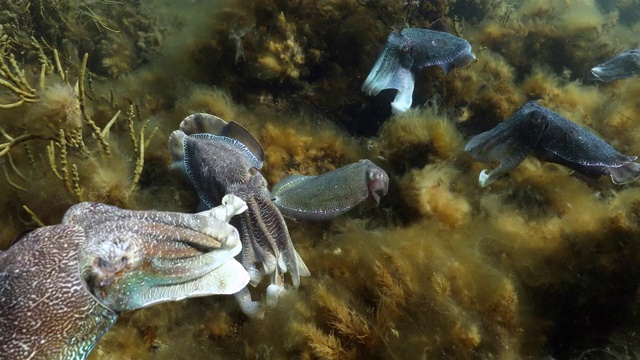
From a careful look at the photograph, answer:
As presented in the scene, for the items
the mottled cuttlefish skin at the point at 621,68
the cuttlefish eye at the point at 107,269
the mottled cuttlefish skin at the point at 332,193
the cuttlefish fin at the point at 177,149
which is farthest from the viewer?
the mottled cuttlefish skin at the point at 621,68

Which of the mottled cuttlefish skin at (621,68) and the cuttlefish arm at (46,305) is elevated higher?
the cuttlefish arm at (46,305)

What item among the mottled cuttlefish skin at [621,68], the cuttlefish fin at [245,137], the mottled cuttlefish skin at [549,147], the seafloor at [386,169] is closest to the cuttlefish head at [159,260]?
the seafloor at [386,169]

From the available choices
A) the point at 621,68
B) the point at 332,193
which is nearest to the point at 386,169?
the point at 332,193

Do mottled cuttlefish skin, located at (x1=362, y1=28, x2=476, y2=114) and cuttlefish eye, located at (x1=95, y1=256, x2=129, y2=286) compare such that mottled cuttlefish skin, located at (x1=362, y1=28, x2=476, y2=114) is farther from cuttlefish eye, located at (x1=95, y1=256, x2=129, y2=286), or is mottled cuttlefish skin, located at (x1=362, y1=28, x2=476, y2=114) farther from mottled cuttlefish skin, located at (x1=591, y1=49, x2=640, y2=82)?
cuttlefish eye, located at (x1=95, y1=256, x2=129, y2=286)

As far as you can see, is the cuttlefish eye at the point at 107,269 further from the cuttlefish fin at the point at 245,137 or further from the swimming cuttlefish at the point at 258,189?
the cuttlefish fin at the point at 245,137

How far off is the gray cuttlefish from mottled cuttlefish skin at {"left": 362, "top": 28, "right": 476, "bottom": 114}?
6.25 ft

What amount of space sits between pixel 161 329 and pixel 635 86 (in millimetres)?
6954

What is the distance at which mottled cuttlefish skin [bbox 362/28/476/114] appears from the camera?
15.1 feet

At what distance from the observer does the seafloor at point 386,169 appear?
3109 millimetres

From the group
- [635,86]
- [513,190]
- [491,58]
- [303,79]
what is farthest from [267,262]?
[635,86]

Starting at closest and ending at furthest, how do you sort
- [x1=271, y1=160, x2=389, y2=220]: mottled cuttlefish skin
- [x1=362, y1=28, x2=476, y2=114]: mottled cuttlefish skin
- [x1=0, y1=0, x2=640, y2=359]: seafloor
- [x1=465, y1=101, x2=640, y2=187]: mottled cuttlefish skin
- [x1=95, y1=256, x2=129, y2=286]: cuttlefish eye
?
1. [x1=95, y1=256, x2=129, y2=286]: cuttlefish eye
2. [x1=0, y1=0, x2=640, y2=359]: seafloor
3. [x1=465, y1=101, x2=640, y2=187]: mottled cuttlefish skin
4. [x1=271, y1=160, x2=389, y2=220]: mottled cuttlefish skin
5. [x1=362, y1=28, x2=476, y2=114]: mottled cuttlefish skin

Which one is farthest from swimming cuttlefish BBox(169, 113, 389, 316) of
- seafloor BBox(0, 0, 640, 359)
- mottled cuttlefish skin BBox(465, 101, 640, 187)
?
mottled cuttlefish skin BBox(465, 101, 640, 187)

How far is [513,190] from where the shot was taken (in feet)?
13.5

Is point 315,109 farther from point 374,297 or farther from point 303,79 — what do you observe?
point 374,297
